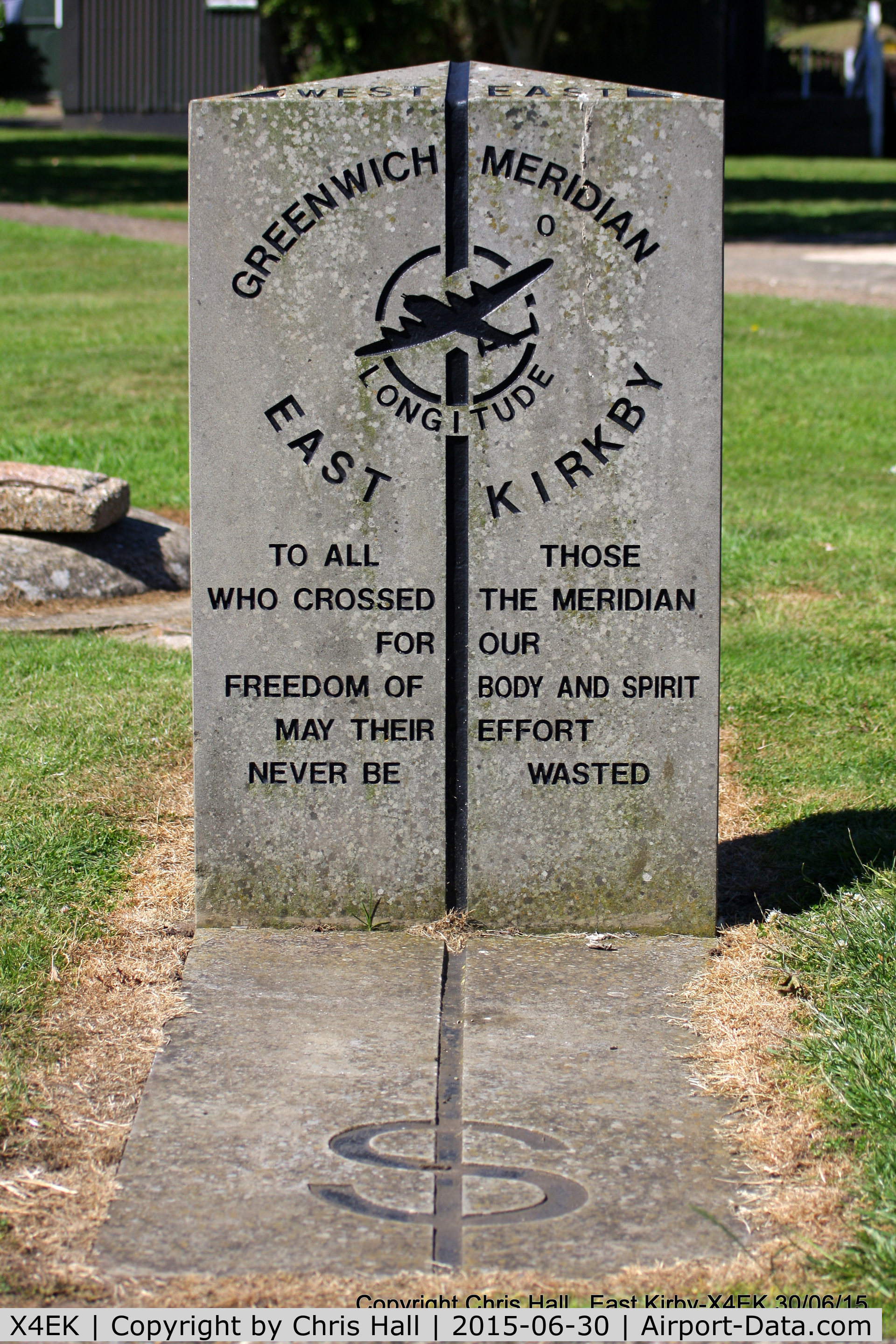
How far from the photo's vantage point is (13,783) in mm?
4566

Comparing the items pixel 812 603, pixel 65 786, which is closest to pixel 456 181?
pixel 65 786

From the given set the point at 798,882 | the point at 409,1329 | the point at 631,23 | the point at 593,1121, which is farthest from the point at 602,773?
the point at 631,23

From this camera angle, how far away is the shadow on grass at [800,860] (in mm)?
3967

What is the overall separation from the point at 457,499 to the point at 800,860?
142cm

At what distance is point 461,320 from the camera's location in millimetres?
3580

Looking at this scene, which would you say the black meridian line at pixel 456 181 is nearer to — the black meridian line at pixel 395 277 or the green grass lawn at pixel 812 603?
the black meridian line at pixel 395 277

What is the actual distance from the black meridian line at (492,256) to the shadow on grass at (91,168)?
20247 mm

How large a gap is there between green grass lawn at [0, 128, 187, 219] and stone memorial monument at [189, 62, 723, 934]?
1775 cm

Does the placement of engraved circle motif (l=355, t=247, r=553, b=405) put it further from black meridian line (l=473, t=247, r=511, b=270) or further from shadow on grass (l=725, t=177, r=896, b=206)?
shadow on grass (l=725, t=177, r=896, b=206)

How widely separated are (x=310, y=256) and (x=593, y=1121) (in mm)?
2013

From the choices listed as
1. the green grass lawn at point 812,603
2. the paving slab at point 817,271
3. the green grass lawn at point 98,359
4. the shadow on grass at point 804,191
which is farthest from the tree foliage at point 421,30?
the green grass lawn at point 812,603

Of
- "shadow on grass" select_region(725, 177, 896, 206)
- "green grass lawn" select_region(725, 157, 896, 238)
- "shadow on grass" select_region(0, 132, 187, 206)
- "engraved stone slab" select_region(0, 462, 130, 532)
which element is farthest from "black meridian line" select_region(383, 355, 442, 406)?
"shadow on grass" select_region(725, 177, 896, 206)

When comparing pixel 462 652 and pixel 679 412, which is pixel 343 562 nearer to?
pixel 462 652

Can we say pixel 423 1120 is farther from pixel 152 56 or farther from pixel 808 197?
pixel 152 56
